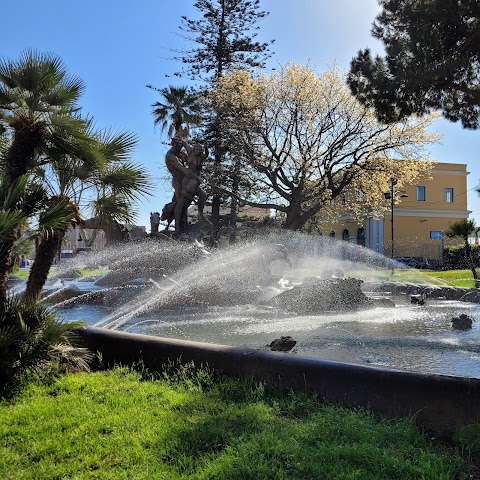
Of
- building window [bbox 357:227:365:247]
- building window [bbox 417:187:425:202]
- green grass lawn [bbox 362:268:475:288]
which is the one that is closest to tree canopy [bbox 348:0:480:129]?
green grass lawn [bbox 362:268:475:288]

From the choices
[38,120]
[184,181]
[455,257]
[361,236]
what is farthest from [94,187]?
[361,236]

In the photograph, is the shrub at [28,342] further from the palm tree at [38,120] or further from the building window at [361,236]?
the building window at [361,236]

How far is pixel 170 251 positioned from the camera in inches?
472

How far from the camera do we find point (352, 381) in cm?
350

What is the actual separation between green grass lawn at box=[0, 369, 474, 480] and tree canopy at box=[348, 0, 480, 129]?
626 centimetres

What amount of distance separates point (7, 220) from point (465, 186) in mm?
47416

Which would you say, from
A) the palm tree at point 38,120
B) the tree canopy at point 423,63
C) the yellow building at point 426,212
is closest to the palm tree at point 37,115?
the palm tree at point 38,120

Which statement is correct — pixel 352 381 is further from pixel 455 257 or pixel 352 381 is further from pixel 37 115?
pixel 455 257

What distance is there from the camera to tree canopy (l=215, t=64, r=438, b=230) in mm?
24641

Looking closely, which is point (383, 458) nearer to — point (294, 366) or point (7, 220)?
point (294, 366)

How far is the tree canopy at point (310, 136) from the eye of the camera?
80.8ft

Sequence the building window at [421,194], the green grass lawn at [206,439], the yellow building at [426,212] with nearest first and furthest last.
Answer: the green grass lawn at [206,439]
the yellow building at [426,212]
the building window at [421,194]

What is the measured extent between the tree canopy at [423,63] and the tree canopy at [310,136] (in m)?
14.6

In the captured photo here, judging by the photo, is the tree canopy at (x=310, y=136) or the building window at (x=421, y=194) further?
the building window at (x=421, y=194)
